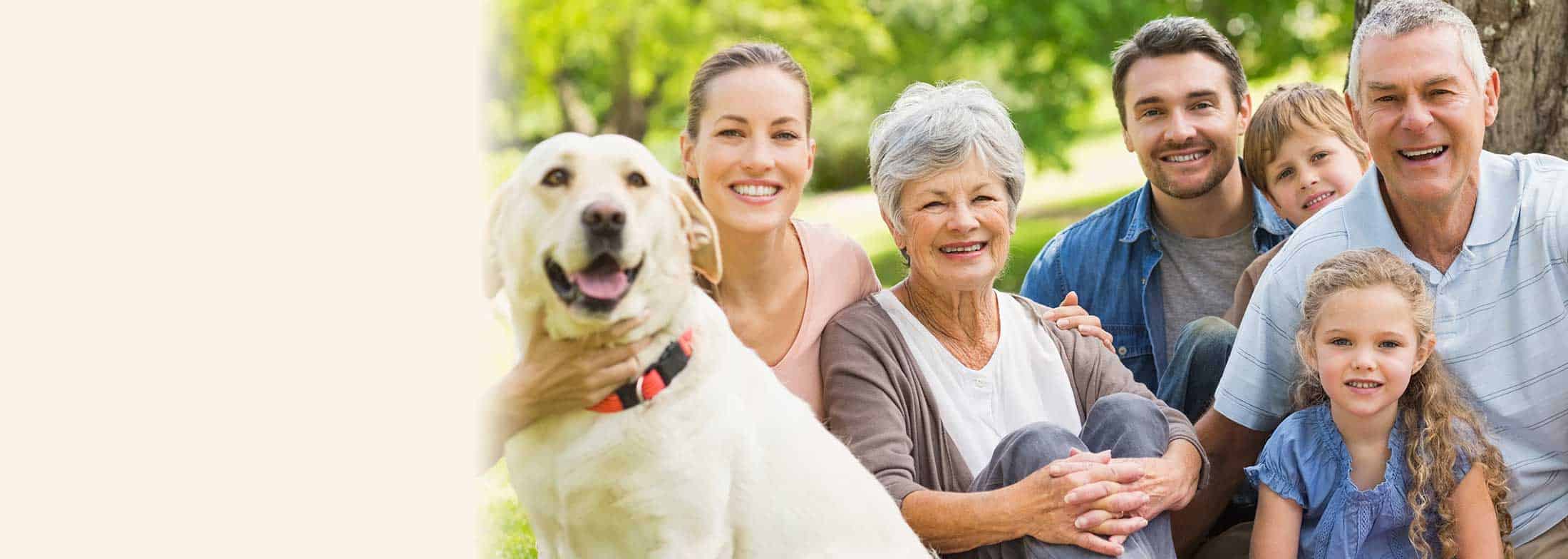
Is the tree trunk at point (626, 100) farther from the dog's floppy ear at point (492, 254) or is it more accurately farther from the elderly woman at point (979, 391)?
the dog's floppy ear at point (492, 254)

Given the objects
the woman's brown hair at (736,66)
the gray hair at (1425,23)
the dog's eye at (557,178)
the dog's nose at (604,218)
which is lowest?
the dog's nose at (604,218)

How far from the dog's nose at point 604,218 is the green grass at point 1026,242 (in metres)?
5.44

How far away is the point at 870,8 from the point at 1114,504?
15.3 m

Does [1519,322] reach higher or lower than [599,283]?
lower

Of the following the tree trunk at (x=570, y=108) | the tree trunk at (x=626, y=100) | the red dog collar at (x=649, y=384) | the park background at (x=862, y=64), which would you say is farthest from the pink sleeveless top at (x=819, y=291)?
the tree trunk at (x=570, y=108)

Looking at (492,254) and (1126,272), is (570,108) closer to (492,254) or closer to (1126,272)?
(1126,272)

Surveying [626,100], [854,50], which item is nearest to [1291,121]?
[854,50]

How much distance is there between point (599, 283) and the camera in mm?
2291

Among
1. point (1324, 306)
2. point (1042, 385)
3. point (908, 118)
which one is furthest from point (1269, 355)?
point (908, 118)

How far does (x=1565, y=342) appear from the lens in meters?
3.11

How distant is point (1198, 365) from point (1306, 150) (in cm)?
91

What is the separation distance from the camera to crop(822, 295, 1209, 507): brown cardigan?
2992 millimetres

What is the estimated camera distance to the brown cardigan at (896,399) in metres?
2.99

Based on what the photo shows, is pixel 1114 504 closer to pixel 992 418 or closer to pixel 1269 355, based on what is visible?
pixel 992 418
